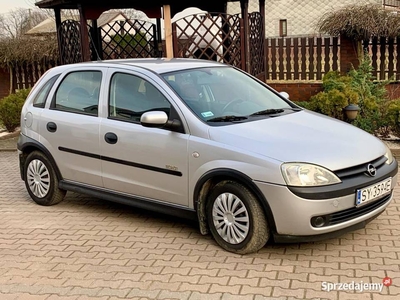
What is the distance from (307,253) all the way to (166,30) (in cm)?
621

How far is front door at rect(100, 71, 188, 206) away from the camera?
4.84 metres

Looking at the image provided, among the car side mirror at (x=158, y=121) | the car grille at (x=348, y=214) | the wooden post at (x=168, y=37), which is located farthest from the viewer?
the wooden post at (x=168, y=37)

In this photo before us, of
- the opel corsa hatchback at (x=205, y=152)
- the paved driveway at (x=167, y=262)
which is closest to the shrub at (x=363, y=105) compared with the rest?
the paved driveway at (x=167, y=262)

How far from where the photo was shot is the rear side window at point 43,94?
6211 millimetres

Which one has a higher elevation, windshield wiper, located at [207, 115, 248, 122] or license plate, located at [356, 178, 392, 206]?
windshield wiper, located at [207, 115, 248, 122]

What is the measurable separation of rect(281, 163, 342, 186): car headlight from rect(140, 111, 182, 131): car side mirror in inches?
46.8

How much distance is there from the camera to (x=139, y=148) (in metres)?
5.07

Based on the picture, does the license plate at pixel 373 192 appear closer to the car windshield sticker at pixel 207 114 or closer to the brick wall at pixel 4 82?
the car windshield sticker at pixel 207 114

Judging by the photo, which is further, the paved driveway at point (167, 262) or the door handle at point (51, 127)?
the door handle at point (51, 127)

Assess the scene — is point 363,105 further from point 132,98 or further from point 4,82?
point 4,82

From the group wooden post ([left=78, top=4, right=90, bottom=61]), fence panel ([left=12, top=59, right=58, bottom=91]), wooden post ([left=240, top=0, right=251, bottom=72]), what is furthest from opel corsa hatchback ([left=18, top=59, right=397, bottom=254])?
fence panel ([left=12, top=59, right=58, bottom=91])

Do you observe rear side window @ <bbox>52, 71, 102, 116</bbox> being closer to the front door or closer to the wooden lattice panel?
the front door

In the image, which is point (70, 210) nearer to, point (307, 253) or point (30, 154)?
point (30, 154)

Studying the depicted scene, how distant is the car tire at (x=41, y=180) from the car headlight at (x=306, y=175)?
3146 mm
